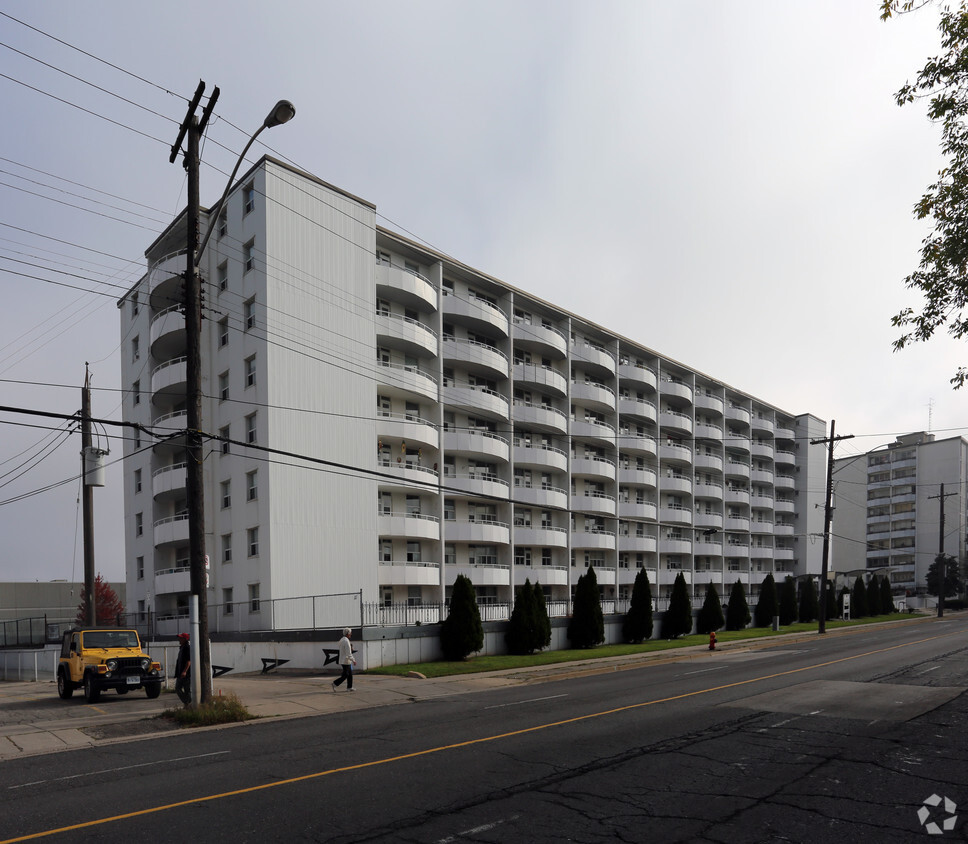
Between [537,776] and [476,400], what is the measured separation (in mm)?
35637

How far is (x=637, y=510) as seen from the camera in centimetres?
6019

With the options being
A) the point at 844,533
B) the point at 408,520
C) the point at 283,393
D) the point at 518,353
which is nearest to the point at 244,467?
the point at 283,393

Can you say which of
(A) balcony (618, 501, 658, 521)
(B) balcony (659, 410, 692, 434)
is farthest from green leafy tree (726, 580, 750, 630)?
(B) balcony (659, 410, 692, 434)

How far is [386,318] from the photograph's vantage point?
129 ft

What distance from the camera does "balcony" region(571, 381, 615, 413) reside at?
2164 inches

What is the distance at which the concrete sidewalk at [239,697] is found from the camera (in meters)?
15.7

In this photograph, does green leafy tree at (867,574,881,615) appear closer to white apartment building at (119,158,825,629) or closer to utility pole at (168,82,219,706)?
white apartment building at (119,158,825,629)

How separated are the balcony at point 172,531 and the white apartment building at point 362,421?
0.15 meters

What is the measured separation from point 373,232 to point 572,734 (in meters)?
30.8

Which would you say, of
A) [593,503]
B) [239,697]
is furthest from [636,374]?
[239,697]

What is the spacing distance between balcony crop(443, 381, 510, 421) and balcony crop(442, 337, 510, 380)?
3.70ft

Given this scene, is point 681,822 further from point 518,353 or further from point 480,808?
point 518,353

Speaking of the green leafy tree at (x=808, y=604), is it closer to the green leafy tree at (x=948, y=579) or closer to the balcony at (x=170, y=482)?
the balcony at (x=170, y=482)

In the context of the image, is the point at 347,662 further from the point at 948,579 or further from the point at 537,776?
the point at 948,579
